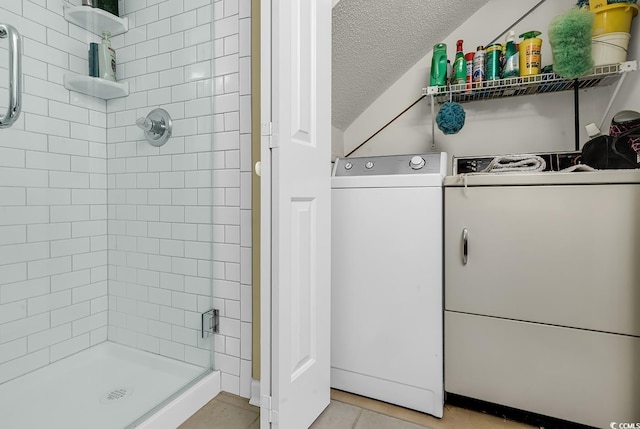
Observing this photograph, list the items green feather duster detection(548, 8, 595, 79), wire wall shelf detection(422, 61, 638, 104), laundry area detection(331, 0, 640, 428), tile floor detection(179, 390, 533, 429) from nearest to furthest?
1. laundry area detection(331, 0, 640, 428)
2. tile floor detection(179, 390, 533, 429)
3. green feather duster detection(548, 8, 595, 79)
4. wire wall shelf detection(422, 61, 638, 104)

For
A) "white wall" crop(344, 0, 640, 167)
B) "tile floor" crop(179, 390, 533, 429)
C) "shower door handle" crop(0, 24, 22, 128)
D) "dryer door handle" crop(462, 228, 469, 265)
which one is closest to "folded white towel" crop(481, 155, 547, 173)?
"dryer door handle" crop(462, 228, 469, 265)

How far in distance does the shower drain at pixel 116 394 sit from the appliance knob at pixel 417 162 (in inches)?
60.1

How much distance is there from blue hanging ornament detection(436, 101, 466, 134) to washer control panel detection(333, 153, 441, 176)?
1.54 ft

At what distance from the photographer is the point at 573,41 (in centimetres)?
134

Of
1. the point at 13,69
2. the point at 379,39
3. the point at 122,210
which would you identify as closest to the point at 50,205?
the point at 122,210

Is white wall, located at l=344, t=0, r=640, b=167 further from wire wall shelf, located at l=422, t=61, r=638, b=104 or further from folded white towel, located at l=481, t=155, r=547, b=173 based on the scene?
folded white towel, located at l=481, t=155, r=547, b=173

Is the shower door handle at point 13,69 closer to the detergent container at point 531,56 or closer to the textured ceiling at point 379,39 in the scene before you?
the textured ceiling at point 379,39

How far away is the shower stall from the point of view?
136cm

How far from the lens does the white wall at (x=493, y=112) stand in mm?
1666

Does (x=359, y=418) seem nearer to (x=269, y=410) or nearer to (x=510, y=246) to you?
(x=269, y=410)

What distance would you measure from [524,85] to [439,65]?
1.43ft

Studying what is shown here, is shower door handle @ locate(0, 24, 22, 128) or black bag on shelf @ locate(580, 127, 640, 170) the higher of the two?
shower door handle @ locate(0, 24, 22, 128)

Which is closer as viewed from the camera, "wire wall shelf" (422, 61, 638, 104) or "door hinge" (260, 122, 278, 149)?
"door hinge" (260, 122, 278, 149)

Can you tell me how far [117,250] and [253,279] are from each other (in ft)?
2.71
